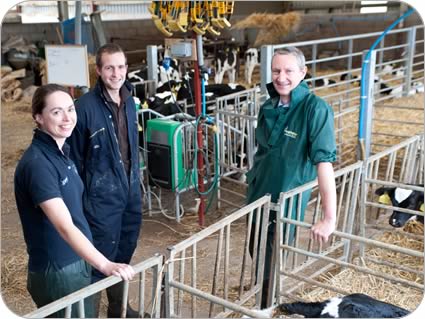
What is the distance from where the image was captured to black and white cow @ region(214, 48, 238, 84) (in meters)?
12.4

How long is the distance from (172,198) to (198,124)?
4.34ft

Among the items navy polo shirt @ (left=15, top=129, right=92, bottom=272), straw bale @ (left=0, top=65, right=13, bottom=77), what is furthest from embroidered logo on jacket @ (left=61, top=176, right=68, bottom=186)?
straw bale @ (left=0, top=65, right=13, bottom=77)

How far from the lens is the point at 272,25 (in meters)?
15.4

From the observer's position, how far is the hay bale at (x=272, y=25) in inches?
600

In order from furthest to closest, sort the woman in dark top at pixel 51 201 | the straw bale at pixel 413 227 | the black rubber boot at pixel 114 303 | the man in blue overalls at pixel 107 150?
the straw bale at pixel 413 227 → the black rubber boot at pixel 114 303 → the man in blue overalls at pixel 107 150 → the woman in dark top at pixel 51 201

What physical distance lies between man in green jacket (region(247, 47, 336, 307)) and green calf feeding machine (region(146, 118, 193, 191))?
6.52 ft

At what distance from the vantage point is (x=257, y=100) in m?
6.18

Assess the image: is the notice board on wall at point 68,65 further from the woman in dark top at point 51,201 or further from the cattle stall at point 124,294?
the cattle stall at point 124,294

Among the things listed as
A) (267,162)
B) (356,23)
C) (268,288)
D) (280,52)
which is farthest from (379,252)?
(356,23)

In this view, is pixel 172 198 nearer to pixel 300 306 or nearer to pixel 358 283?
pixel 358 283

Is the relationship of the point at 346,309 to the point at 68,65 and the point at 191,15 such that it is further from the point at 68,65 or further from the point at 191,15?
the point at 68,65

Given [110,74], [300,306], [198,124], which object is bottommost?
[300,306]

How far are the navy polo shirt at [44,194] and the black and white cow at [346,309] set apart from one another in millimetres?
924

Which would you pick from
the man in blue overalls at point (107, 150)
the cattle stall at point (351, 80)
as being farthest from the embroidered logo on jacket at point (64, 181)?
the cattle stall at point (351, 80)
